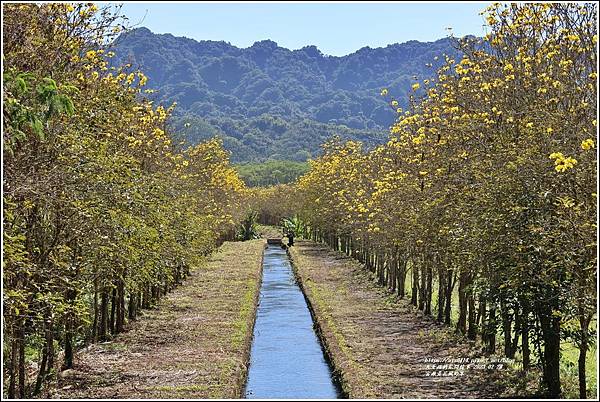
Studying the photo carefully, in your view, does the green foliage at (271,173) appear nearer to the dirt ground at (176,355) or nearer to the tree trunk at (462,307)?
the dirt ground at (176,355)

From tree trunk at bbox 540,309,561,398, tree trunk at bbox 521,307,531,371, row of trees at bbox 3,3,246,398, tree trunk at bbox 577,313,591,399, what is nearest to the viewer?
row of trees at bbox 3,3,246,398

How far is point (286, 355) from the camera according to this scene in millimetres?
24281

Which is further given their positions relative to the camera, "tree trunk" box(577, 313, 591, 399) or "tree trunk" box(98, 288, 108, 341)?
"tree trunk" box(98, 288, 108, 341)

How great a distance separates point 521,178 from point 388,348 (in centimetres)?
889

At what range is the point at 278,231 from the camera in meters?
106

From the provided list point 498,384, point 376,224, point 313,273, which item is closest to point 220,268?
point 313,273

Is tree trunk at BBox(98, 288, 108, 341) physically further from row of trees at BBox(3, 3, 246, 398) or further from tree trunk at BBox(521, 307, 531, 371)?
tree trunk at BBox(521, 307, 531, 371)

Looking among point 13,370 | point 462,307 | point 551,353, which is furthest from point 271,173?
point 13,370

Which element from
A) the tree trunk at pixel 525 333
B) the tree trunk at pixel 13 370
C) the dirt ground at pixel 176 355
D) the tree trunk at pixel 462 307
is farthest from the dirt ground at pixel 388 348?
the tree trunk at pixel 13 370

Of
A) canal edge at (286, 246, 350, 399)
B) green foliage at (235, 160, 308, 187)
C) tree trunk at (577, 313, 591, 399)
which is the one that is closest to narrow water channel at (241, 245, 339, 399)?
canal edge at (286, 246, 350, 399)

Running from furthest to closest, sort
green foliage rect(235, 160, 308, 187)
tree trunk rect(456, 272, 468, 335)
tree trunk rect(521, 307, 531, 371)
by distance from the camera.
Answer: green foliage rect(235, 160, 308, 187)
tree trunk rect(456, 272, 468, 335)
tree trunk rect(521, 307, 531, 371)

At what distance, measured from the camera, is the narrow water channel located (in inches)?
773

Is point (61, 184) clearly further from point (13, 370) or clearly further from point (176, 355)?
point (176, 355)

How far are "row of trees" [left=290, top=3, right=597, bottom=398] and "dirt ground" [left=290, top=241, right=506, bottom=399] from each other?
119 cm
